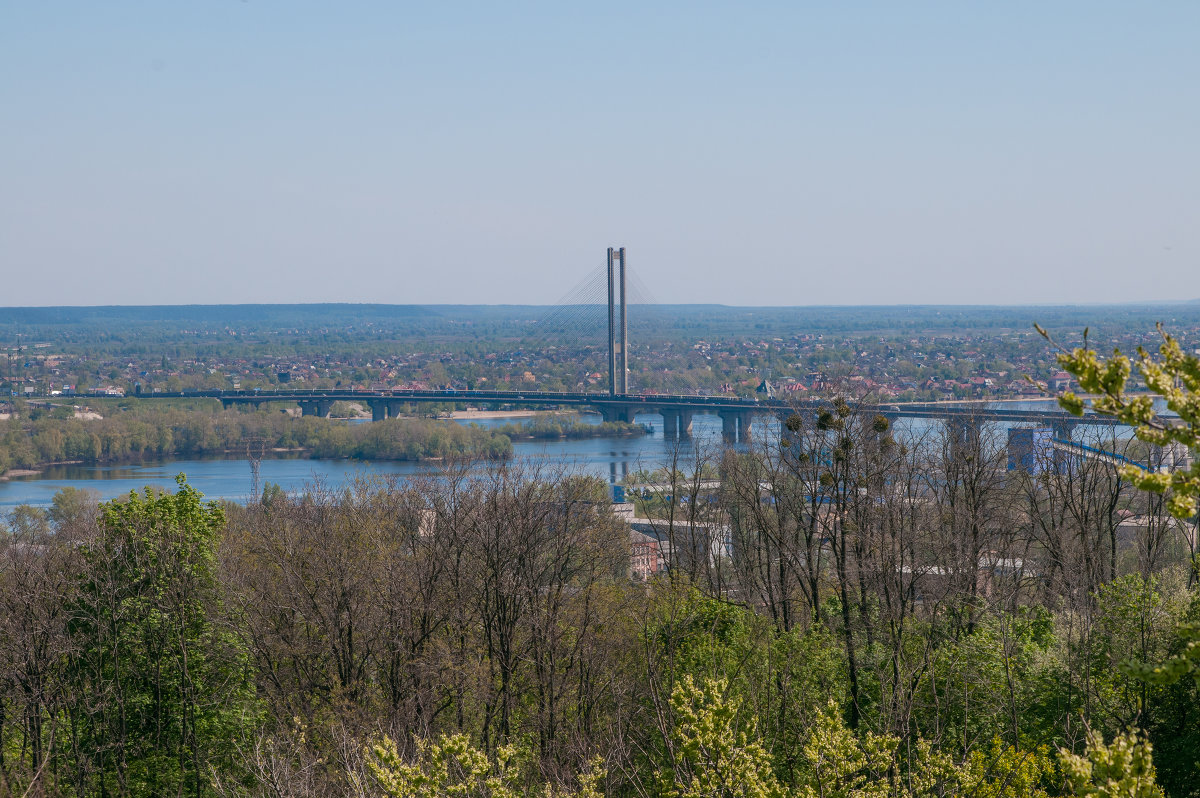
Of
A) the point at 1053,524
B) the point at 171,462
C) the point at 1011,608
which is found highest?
the point at 1053,524

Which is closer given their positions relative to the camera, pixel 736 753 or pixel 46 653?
pixel 736 753

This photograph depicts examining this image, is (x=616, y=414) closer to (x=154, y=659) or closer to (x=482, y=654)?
(x=482, y=654)

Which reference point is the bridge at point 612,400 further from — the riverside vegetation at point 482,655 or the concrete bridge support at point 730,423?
the riverside vegetation at point 482,655

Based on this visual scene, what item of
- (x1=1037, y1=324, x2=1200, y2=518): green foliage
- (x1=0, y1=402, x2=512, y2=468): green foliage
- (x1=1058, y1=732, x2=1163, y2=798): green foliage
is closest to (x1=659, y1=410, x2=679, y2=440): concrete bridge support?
(x1=0, y1=402, x2=512, y2=468): green foliage

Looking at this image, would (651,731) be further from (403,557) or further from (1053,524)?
(1053,524)

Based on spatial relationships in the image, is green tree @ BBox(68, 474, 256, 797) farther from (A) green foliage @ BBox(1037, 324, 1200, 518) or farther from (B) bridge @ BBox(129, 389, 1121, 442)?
(B) bridge @ BBox(129, 389, 1121, 442)

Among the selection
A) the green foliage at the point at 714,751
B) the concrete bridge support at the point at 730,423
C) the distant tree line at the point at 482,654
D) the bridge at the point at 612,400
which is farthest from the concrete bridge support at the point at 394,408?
the green foliage at the point at 714,751

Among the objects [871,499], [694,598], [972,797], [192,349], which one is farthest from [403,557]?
[192,349]
